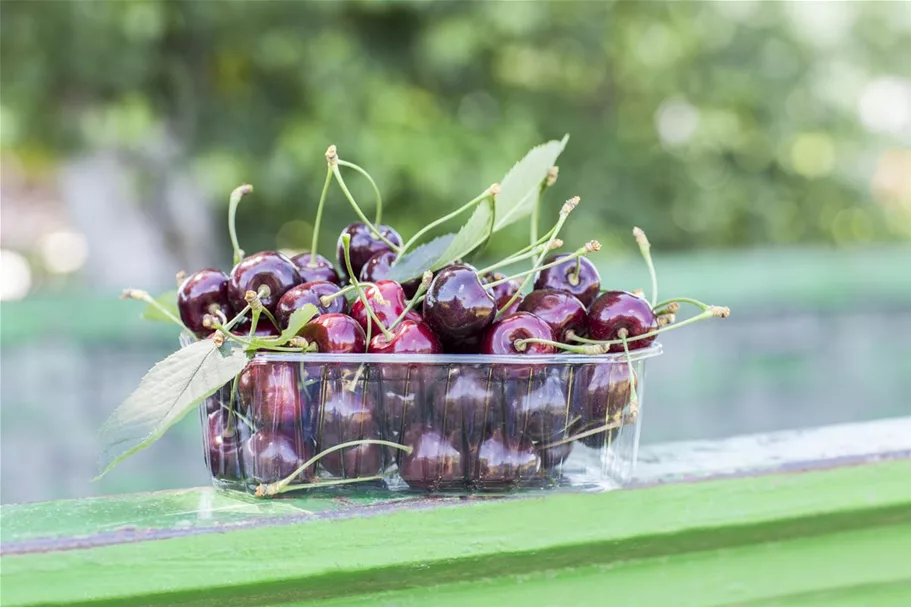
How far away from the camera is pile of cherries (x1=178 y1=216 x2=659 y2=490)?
29.6 inches

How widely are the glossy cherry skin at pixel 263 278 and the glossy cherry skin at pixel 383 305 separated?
0.07 meters

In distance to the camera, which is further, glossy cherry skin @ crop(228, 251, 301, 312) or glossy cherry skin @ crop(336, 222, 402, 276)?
glossy cherry skin @ crop(336, 222, 402, 276)

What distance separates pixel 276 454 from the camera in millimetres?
764

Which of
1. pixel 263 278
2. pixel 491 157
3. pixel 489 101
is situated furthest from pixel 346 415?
pixel 489 101

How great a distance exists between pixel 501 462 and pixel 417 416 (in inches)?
3.2


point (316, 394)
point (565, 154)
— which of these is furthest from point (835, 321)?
point (316, 394)

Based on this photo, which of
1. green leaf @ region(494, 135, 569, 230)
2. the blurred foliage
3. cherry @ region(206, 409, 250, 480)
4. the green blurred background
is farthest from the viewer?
the blurred foliage

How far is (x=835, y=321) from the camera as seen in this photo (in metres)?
3.30

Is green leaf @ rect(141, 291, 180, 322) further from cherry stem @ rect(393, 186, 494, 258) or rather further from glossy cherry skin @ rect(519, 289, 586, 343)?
glossy cherry skin @ rect(519, 289, 586, 343)

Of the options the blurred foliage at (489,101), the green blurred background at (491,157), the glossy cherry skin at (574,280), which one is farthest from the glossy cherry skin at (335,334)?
the blurred foliage at (489,101)

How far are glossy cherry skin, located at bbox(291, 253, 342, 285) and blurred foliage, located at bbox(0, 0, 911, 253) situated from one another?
304 cm

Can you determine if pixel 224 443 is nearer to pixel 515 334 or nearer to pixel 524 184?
pixel 515 334

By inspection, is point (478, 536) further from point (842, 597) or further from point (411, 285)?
point (842, 597)

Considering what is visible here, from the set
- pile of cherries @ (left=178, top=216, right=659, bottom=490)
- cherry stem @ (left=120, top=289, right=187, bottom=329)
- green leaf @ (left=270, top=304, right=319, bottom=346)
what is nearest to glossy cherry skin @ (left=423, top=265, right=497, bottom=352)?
pile of cherries @ (left=178, top=216, right=659, bottom=490)
